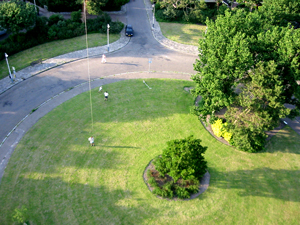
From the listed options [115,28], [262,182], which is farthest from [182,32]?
[262,182]

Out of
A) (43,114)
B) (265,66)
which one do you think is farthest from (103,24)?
(265,66)

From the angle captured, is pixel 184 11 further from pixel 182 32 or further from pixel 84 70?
pixel 84 70

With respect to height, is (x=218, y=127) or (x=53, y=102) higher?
(x=218, y=127)

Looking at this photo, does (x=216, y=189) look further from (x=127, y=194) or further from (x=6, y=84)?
(x=6, y=84)

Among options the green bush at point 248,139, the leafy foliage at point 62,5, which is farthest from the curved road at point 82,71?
the green bush at point 248,139

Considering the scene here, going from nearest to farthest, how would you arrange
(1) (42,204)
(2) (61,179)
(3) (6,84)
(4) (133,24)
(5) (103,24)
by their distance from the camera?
(1) (42,204)
(2) (61,179)
(3) (6,84)
(5) (103,24)
(4) (133,24)

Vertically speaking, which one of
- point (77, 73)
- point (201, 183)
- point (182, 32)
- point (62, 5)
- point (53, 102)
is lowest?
point (201, 183)
